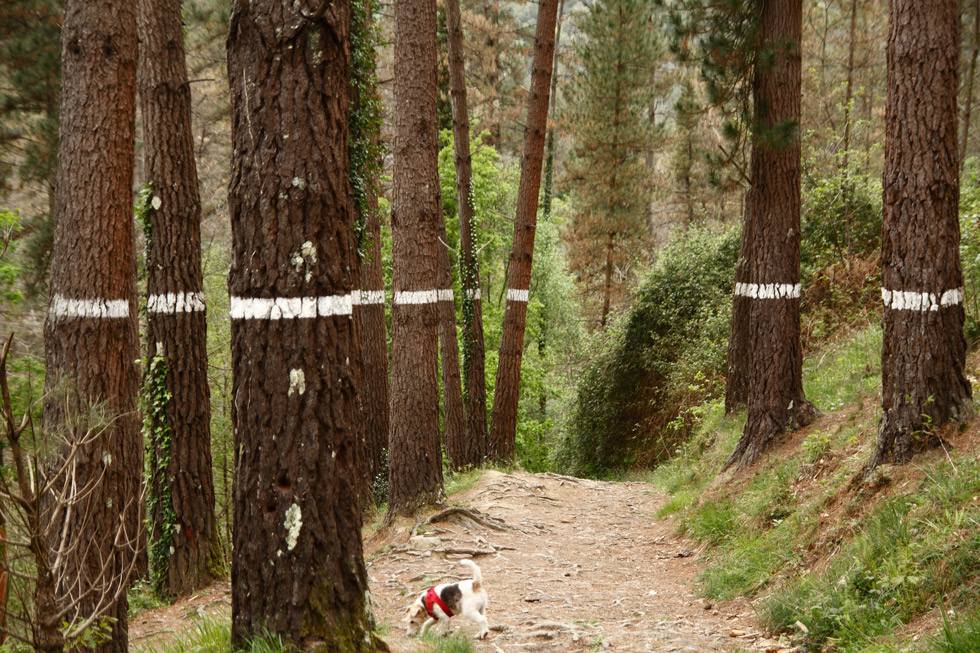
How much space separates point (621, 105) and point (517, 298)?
15814 mm

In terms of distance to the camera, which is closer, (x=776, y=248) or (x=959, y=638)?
(x=959, y=638)

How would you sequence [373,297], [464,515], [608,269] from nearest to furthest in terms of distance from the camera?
[464,515] → [373,297] → [608,269]

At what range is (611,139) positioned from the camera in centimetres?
2612

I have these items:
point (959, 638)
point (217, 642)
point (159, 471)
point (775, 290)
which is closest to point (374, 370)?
point (159, 471)

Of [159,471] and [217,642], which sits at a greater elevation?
[159,471]

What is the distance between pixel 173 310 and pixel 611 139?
2105cm

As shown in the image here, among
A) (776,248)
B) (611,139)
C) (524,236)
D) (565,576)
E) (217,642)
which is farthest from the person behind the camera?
(611,139)

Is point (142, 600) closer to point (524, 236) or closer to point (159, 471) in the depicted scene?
point (159, 471)

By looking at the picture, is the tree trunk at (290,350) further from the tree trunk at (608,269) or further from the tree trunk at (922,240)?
the tree trunk at (608,269)

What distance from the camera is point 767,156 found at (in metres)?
8.02

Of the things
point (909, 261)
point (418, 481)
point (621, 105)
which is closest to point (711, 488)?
point (418, 481)

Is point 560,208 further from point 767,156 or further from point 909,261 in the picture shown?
point 909,261

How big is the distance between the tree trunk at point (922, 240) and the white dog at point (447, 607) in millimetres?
3114

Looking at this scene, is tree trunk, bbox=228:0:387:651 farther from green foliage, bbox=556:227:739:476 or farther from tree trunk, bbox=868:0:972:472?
green foliage, bbox=556:227:739:476
